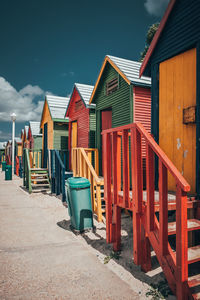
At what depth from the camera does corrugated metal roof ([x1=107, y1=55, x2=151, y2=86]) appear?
747cm

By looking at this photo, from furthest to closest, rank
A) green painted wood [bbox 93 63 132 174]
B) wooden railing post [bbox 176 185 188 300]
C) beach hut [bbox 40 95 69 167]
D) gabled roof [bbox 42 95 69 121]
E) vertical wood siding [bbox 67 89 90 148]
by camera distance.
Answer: gabled roof [bbox 42 95 69 121] < beach hut [bbox 40 95 69 167] < vertical wood siding [bbox 67 89 90 148] < green painted wood [bbox 93 63 132 174] < wooden railing post [bbox 176 185 188 300]

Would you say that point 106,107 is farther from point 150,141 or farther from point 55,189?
point 150,141

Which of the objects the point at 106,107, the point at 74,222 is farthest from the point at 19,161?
the point at 74,222

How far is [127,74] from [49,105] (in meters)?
8.28

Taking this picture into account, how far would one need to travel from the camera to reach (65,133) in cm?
1461

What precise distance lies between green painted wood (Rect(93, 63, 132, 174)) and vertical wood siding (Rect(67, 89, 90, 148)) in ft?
3.81

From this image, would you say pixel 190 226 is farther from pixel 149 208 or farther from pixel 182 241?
pixel 182 241

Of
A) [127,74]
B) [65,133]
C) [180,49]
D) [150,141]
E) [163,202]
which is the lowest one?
[163,202]

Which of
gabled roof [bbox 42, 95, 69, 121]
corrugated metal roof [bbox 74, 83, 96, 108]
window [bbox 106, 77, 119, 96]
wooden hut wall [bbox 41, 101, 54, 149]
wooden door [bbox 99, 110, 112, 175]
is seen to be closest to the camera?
window [bbox 106, 77, 119, 96]

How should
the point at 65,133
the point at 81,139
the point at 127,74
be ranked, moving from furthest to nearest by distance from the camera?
the point at 65,133, the point at 81,139, the point at 127,74

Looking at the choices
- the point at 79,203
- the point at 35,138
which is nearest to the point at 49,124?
the point at 35,138

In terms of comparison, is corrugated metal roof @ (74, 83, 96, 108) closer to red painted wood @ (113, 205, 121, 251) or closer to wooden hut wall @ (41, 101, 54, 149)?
wooden hut wall @ (41, 101, 54, 149)

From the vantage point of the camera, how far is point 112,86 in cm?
870

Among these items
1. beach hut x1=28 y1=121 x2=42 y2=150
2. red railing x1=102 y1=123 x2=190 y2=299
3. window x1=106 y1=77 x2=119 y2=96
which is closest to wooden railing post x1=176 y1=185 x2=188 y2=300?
red railing x1=102 y1=123 x2=190 y2=299
